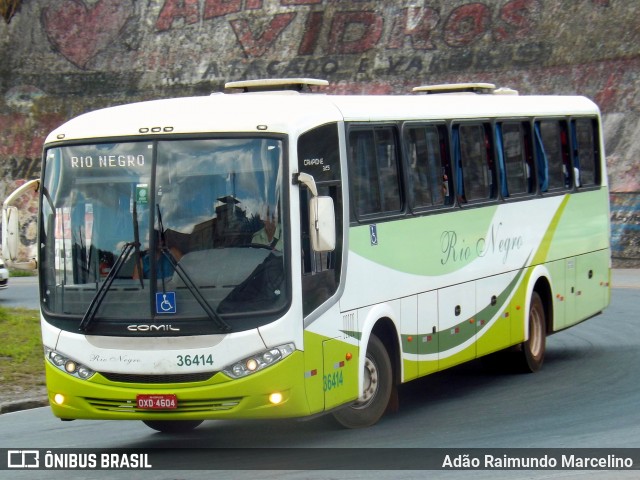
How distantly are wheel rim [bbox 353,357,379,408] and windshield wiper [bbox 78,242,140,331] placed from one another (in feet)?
8.27

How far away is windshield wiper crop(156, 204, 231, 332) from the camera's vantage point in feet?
32.9

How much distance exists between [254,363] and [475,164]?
4919 mm

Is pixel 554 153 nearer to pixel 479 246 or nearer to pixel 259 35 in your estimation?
pixel 479 246

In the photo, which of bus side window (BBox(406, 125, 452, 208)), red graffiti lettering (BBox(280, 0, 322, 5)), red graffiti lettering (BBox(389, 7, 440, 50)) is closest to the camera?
bus side window (BBox(406, 125, 452, 208))

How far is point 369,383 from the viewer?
11711 mm

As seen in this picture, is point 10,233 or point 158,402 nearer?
point 158,402

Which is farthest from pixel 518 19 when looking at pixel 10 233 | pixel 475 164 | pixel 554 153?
pixel 10 233

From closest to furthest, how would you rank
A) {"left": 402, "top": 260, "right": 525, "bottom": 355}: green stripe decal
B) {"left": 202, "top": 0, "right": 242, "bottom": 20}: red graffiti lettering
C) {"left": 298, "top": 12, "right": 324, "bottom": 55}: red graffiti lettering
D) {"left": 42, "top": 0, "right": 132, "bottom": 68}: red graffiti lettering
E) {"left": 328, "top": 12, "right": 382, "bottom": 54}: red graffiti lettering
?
{"left": 402, "top": 260, "right": 525, "bottom": 355}: green stripe decal
{"left": 328, "top": 12, "right": 382, "bottom": 54}: red graffiti lettering
{"left": 298, "top": 12, "right": 324, "bottom": 55}: red graffiti lettering
{"left": 202, "top": 0, "right": 242, "bottom": 20}: red graffiti lettering
{"left": 42, "top": 0, "right": 132, "bottom": 68}: red graffiti lettering

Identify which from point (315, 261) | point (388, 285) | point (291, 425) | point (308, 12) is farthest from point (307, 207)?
point (308, 12)

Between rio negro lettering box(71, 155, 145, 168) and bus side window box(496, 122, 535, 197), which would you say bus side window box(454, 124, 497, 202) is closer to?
bus side window box(496, 122, 535, 197)

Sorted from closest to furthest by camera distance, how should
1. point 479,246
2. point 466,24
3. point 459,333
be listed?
point 459,333, point 479,246, point 466,24

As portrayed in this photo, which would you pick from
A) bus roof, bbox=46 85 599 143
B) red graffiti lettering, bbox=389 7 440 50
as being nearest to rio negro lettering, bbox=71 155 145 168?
bus roof, bbox=46 85 599 143

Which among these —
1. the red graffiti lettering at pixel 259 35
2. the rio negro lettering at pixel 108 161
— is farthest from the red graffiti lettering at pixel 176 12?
the rio negro lettering at pixel 108 161

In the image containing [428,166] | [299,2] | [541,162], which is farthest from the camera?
[299,2]
